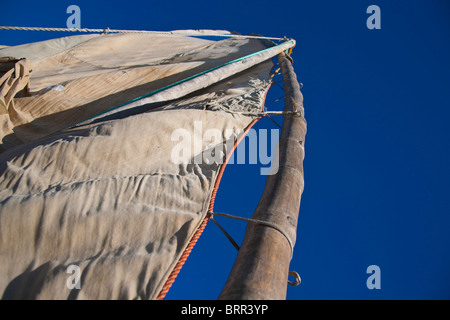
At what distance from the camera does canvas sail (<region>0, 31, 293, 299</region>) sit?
4.60ft

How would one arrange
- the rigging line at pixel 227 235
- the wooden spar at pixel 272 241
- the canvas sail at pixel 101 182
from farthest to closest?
the rigging line at pixel 227 235 < the canvas sail at pixel 101 182 < the wooden spar at pixel 272 241

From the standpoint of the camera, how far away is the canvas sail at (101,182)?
1.40 m

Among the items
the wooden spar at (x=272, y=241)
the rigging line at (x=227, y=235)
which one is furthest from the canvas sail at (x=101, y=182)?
the wooden spar at (x=272, y=241)

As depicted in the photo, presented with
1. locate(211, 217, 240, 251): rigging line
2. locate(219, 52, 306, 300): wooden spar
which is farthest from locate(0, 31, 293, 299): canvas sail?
locate(219, 52, 306, 300): wooden spar

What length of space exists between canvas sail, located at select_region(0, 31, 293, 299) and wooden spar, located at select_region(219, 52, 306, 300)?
10.7 inches

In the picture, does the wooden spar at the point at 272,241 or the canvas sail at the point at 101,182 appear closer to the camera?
the wooden spar at the point at 272,241

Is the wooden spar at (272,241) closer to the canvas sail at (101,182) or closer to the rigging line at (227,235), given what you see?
the rigging line at (227,235)

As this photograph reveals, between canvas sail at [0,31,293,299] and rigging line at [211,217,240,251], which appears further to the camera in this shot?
rigging line at [211,217,240,251]

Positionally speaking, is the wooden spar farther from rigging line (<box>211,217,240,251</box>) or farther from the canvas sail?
the canvas sail

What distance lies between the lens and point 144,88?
3684 millimetres

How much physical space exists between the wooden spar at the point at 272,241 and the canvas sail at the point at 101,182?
27 cm

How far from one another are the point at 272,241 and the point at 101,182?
903 mm
